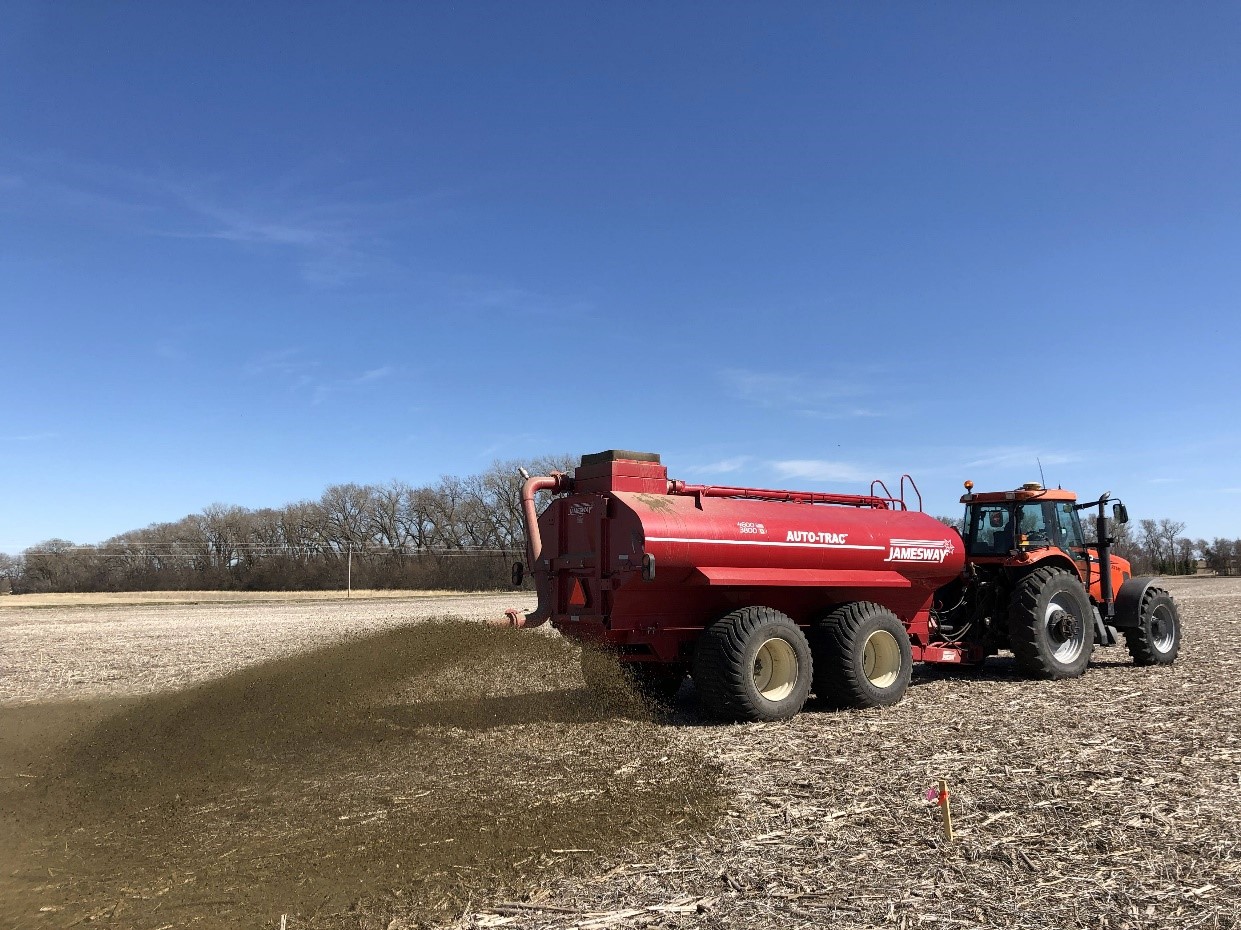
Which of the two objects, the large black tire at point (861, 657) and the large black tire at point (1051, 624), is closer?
the large black tire at point (861, 657)

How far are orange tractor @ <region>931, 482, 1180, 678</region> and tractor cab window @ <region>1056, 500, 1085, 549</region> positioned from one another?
0.01 m

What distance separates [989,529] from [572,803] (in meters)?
8.73

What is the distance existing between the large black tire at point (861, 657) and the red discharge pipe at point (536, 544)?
290cm

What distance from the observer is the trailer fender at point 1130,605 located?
42.0 feet

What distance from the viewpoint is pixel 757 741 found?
26.5ft

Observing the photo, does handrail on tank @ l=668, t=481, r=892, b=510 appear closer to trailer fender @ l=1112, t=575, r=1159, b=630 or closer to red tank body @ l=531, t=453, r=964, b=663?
red tank body @ l=531, t=453, r=964, b=663

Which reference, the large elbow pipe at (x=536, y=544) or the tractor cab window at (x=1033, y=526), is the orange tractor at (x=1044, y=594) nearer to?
the tractor cab window at (x=1033, y=526)

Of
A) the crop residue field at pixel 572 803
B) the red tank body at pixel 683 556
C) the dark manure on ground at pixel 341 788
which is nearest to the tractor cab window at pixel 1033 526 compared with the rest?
the crop residue field at pixel 572 803

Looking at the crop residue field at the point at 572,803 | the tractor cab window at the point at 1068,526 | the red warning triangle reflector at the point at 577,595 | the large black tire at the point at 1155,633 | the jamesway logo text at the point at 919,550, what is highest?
the tractor cab window at the point at 1068,526

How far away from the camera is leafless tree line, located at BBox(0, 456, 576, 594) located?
206 ft

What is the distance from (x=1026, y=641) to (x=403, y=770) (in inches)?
315

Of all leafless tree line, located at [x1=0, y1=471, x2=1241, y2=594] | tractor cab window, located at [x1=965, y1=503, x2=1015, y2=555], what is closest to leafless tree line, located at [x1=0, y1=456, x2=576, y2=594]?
leafless tree line, located at [x1=0, y1=471, x2=1241, y2=594]

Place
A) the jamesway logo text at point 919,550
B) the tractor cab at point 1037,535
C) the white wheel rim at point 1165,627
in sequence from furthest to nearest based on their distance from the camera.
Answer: the white wheel rim at point 1165,627 < the tractor cab at point 1037,535 < the jamesway logo text at point 919,550

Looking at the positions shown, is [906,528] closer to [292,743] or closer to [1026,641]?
[1026,641]
